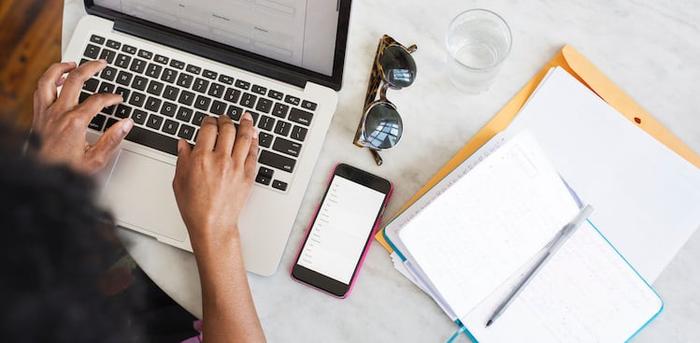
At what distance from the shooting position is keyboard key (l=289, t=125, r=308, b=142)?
0.94 m

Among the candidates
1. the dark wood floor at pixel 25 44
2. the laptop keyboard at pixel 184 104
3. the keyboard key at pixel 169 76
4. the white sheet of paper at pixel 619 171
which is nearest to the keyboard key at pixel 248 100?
the laptop keyboard at pixel 184 104

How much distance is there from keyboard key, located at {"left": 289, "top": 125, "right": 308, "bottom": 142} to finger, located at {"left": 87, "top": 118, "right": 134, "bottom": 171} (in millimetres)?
218

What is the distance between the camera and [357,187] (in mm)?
942

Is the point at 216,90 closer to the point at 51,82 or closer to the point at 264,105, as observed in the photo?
the point at 264,105

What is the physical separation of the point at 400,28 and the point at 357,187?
254mm

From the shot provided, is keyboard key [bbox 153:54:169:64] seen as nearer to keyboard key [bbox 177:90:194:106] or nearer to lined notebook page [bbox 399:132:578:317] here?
keyboard key [bbox 177:90:194:106]

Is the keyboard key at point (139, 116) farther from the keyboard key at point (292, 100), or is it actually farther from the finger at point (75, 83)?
the keyboard key at point (292, 100)

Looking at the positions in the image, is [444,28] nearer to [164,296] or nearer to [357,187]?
[357,187]

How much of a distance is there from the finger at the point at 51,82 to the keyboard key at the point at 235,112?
22cm

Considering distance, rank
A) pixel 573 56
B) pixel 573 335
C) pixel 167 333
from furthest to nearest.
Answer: pixel 167 333
pixel 573 56
pixel 573 335

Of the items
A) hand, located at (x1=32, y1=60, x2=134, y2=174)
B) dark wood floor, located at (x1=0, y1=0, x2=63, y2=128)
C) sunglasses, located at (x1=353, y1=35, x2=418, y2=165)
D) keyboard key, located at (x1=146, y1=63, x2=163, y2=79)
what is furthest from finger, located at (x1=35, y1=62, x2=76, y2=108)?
dark wood floor, located at (x1=0, y1=0, x2=63, y2=128)

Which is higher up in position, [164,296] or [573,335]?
[573,335]

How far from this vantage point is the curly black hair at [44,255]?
1.44 feet

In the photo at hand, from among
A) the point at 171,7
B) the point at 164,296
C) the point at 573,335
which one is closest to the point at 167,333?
the point at 164,296
